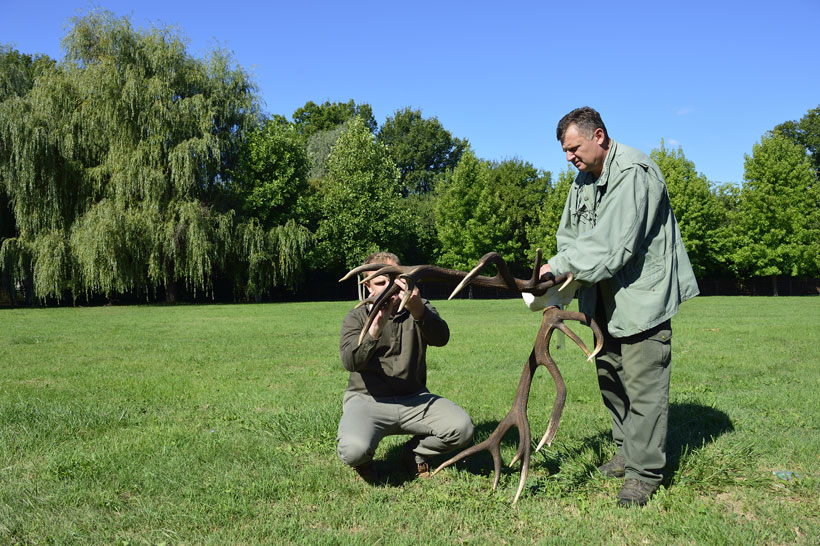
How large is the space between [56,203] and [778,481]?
26441 millimetres

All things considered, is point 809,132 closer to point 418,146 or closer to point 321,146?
point 418,146

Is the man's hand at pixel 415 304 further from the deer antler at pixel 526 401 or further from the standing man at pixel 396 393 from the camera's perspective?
the deer antler at pixel 526 401

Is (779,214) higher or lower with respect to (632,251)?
higher

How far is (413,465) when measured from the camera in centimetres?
439

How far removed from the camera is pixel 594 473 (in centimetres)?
416

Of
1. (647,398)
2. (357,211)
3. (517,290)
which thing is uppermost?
(357,211)

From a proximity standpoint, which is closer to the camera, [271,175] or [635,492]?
[635,492]

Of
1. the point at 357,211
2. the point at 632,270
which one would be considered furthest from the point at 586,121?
the point at 357,211

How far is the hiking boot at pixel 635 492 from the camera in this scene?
12.3 feet

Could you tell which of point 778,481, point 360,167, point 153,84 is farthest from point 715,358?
point 360,167

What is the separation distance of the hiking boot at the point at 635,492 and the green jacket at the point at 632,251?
38.0 inches

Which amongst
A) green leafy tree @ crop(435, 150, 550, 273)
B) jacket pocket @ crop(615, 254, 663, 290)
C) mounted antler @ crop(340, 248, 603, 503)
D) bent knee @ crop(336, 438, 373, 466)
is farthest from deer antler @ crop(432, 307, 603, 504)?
green leafy tree @ crop(435, 150, 550, 273)

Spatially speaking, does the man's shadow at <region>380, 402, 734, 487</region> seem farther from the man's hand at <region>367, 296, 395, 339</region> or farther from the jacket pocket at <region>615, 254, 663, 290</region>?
the jacket pocket at <region>615, 254, 663, 290</region>

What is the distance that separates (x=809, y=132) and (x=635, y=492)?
63851 mm
